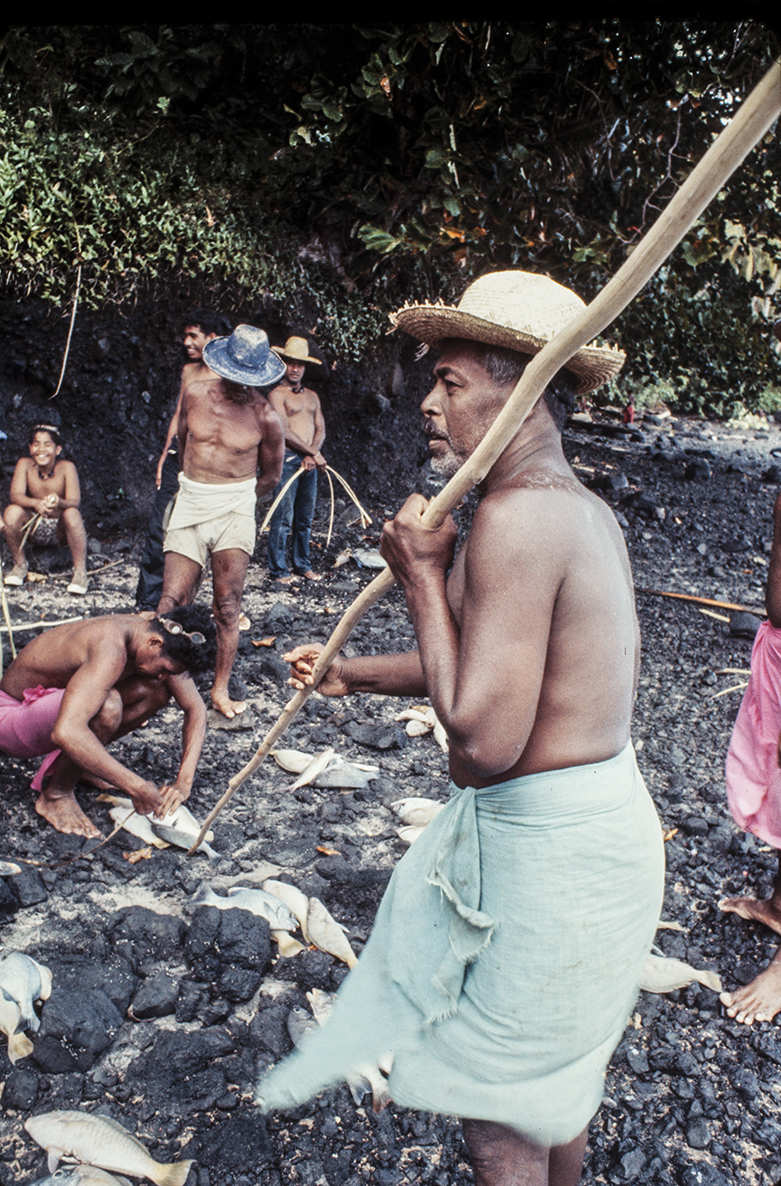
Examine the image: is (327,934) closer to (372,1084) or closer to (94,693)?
(372,1084)

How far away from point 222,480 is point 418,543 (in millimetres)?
3610

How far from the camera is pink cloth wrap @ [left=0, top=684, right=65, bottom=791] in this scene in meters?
3.62

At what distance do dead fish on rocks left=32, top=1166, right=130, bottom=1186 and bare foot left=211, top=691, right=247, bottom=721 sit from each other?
9.03 ft

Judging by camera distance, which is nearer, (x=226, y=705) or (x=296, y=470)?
(x=226, y=705)

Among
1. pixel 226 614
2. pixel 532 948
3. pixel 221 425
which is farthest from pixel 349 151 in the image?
pixel 532 948

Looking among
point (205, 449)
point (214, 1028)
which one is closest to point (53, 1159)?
point (214, 1028)

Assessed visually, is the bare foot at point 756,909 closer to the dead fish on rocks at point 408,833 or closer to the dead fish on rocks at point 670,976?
the dead fish on rocks at point 670,976

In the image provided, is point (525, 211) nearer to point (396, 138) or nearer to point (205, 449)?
point (396, 138)

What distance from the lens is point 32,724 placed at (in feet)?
11.9

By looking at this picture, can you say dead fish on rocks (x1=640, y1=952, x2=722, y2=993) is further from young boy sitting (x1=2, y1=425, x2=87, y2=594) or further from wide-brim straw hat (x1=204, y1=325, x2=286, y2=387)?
young boy sitting (x1=2, y1=425, x2=87, y2=594)

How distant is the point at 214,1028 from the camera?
2.71 m

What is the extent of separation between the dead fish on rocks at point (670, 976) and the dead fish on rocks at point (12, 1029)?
1974 mm

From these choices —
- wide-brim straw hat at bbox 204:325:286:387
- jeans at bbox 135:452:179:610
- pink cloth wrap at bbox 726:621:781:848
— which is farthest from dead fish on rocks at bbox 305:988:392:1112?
jeans at bbox 135:452:179:610

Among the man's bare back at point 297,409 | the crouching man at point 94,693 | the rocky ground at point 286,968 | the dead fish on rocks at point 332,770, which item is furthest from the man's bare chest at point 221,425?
the man's bare back at point 297,409
